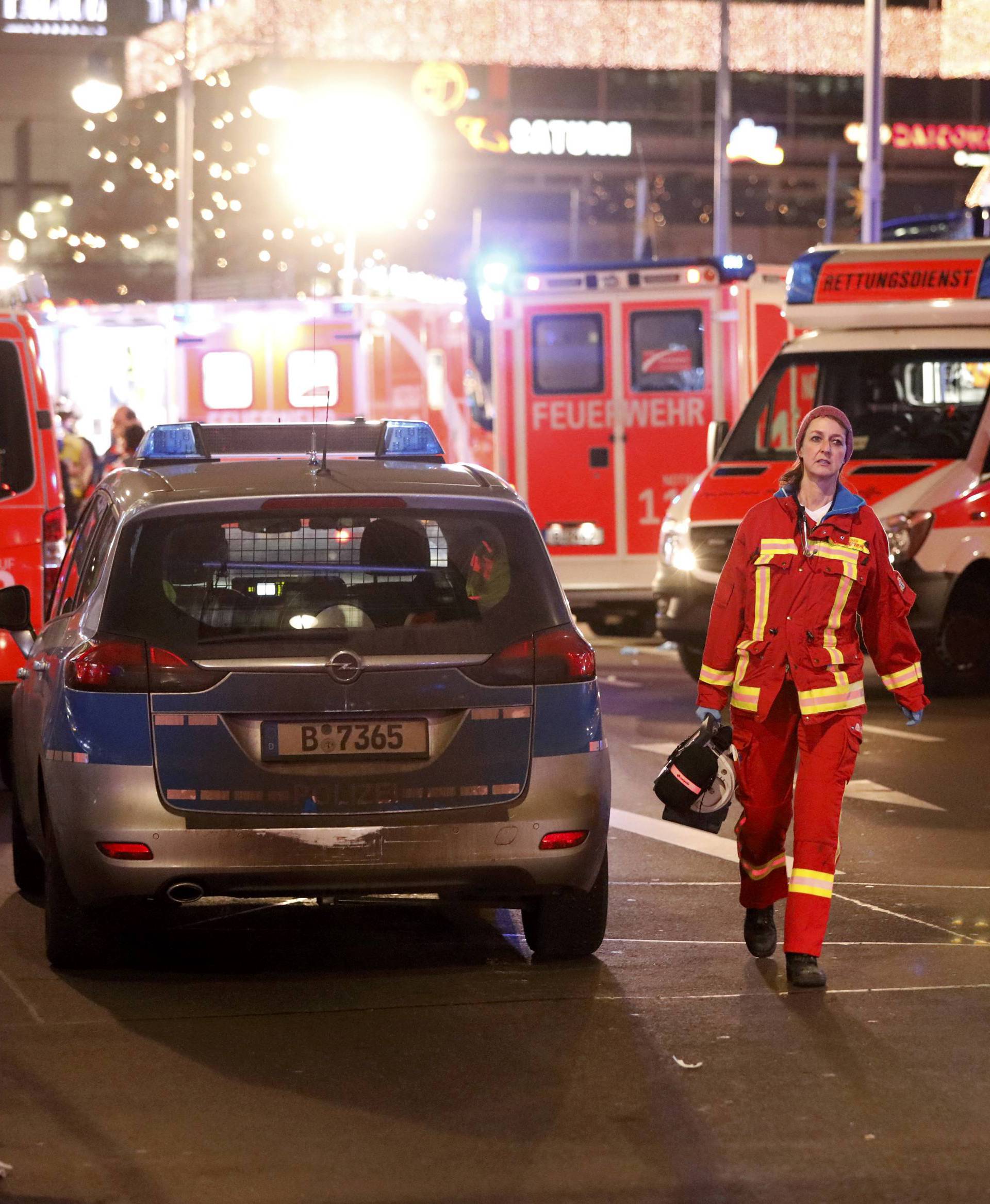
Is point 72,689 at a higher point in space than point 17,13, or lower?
lower

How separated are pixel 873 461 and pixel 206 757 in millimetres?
8781

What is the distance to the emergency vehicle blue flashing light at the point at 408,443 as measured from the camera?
760cm

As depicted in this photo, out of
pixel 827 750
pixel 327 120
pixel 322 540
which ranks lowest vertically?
pixel 827 750

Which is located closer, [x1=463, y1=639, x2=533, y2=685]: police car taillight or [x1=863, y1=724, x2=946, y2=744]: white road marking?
[x1=463, y1=639, x2=533, y2=685]: police car taillight

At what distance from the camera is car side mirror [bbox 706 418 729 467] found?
15.6 metres

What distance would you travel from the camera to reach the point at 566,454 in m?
18.7

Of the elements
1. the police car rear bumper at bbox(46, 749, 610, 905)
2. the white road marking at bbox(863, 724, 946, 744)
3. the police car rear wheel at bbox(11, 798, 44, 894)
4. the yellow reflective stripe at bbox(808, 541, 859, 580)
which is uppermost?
the yellow reflective stripe at bbox(808, 541, 859, 580)

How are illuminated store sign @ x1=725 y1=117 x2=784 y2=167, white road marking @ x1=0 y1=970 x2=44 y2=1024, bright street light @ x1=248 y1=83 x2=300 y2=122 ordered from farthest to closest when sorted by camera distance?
illuminated store sign @ x1=725 y1=117 x2=784 y2=167 → bright street light @ x1=248 y1=83 x2=300 y2=122 → white road marking @ x1=0 y1=970 x2=44 y2=1024

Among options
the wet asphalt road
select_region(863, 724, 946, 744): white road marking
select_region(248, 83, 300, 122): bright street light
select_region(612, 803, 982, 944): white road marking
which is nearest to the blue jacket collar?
the wet asphalt road

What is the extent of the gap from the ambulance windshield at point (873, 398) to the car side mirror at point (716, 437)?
28cm

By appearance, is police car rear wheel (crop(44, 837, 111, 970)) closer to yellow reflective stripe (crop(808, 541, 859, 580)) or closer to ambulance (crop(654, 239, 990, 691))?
yellow reflective stripe (crop(808, 541, 859, 580))

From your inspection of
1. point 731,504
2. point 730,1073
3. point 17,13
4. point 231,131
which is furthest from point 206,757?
point 17,13

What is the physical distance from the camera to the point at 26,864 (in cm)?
830

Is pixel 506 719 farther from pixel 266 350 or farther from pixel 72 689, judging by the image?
pixel 266 350
